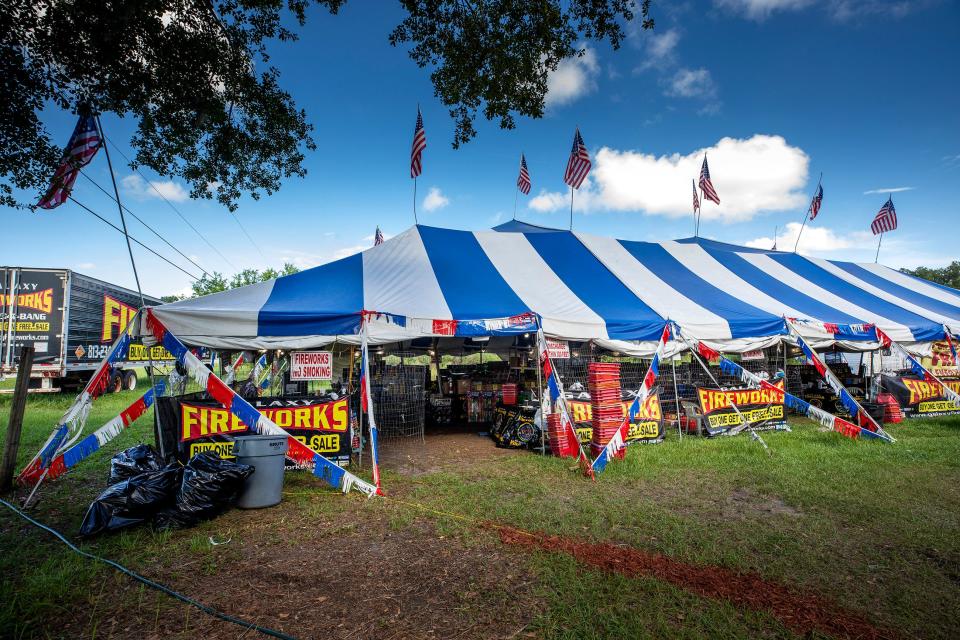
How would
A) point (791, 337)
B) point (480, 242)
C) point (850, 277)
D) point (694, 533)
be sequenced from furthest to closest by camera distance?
1. point (850, 277)
2. point (480, 242)
3. point (791, 337)
4. point (694, 533)

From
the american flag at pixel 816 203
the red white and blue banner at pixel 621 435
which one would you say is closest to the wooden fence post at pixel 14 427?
the red white and blue banner at pixel 621 435

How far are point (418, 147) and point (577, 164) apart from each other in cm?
383

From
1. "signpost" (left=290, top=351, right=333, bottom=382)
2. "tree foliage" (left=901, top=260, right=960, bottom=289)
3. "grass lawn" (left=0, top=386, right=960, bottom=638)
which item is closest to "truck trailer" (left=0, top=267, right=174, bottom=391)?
"signpost" (left=290, top=351, right=333, bottom=382)

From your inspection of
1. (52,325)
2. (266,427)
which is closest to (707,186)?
(266,427)

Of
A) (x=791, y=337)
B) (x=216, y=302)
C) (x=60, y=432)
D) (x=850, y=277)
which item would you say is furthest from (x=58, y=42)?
(x=850, y=277)

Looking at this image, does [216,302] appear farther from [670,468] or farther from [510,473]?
[670,468]

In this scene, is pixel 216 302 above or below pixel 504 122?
below

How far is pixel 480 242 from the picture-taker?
10.3m

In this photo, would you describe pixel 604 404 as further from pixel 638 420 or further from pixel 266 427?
pixel 266 427

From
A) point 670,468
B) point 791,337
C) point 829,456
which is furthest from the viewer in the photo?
point 791,337

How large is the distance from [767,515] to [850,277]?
12688mm

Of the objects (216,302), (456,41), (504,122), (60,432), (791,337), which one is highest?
(456,41)

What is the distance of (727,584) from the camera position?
10.4 ft

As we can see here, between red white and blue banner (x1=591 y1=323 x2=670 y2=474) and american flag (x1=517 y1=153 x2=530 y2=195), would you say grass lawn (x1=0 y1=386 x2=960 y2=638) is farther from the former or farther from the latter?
american flag (x1=517 y1=153 x2=530 y2=195)
